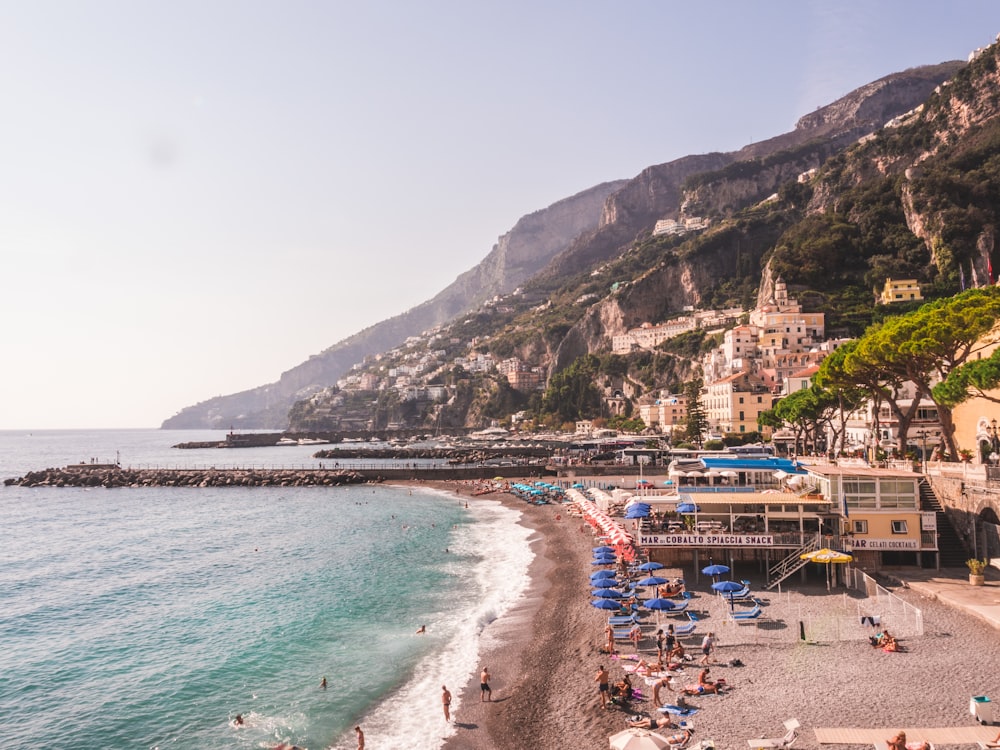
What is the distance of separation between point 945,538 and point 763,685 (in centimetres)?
1750

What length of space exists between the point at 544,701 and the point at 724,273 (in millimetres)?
164376

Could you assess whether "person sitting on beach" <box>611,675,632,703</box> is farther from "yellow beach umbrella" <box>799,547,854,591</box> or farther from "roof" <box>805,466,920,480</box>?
"roof" <box>805,466,920,480</box>

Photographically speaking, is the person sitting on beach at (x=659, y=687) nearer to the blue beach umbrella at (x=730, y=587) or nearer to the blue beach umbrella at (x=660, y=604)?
the blue beach umbrella at (x=660, y=604)

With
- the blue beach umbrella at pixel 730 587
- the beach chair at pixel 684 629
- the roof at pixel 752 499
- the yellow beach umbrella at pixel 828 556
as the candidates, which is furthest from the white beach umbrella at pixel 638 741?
the roof at pixel 752 499

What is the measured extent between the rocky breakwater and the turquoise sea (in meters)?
33.4

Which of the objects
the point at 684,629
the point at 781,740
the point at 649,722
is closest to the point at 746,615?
the point at 684,629

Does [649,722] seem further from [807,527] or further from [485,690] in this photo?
[807,527]

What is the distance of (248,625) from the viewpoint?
100ft

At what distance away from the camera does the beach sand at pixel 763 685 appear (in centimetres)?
1706

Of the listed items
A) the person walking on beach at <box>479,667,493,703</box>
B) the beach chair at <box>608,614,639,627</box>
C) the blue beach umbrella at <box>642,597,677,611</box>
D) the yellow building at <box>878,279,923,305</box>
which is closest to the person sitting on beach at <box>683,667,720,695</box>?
the blue beach umbrella at <box>642,597,677,611</box>

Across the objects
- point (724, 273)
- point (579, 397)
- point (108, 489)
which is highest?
point (724, 273)

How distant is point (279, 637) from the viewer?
2845 cm

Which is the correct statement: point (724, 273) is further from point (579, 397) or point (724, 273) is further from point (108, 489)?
point (108, 489)

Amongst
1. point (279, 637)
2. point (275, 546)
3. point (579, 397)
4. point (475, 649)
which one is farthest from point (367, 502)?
point (579, 397)
